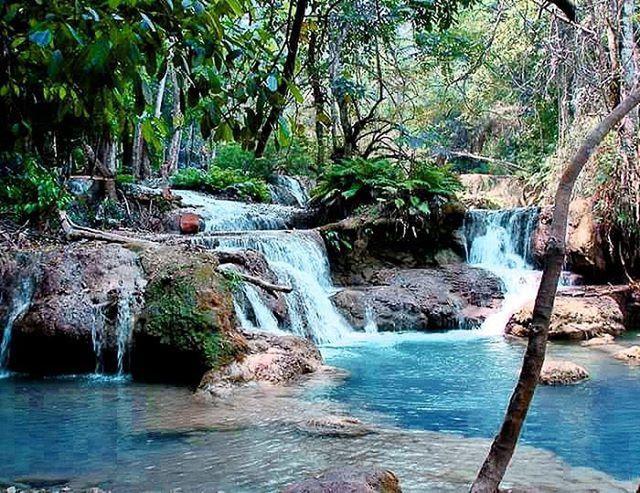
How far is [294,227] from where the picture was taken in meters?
15.4

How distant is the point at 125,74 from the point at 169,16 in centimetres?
25

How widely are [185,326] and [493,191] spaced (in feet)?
49.6

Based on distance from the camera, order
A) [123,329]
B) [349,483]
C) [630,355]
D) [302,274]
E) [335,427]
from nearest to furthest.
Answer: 1. [349,483]
2. [335,427]
3. [123,329]
4. [630,355]
5. [302,274]

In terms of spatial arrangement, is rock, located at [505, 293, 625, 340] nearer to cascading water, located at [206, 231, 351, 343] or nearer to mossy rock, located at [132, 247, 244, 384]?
cascading water, located at [206, 231, 351, 343]

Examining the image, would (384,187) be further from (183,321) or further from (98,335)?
(98,335)

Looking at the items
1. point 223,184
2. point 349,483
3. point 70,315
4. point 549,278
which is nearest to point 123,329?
point 70,315

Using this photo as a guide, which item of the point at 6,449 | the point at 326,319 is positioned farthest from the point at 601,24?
the point at 6,449

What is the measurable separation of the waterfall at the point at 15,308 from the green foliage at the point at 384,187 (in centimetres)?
704

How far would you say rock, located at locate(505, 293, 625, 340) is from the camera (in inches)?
421

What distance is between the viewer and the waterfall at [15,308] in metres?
8.27

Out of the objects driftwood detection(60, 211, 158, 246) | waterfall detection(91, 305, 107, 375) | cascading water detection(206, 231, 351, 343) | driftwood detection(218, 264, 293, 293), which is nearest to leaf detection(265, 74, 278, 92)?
driftwood detection(218, 264, 293, 293)

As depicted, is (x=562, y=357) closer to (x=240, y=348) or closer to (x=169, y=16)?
(x=240, y=348)

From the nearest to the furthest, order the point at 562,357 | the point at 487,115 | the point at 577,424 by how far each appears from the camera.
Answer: the point at 577,424, the point at 562,357, the point at 487,115

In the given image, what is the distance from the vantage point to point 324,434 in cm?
550
